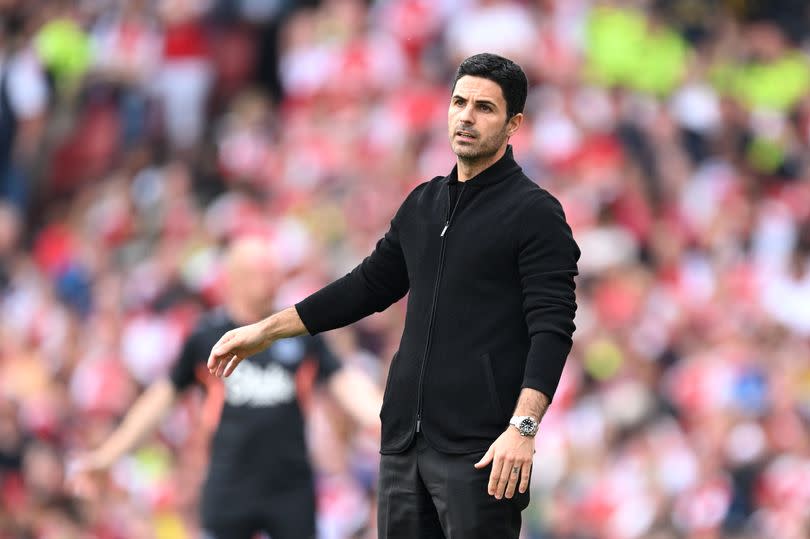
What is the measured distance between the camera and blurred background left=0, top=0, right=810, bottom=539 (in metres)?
11.9

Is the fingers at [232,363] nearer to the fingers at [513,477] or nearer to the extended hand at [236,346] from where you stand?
the extended hand at [236,346]

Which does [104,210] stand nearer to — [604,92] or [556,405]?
[604,92]

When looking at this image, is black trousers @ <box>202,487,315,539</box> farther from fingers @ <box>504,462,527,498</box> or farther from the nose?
the nose

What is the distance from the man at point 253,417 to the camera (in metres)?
8.30

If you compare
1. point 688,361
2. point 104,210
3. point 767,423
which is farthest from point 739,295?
point 104,210

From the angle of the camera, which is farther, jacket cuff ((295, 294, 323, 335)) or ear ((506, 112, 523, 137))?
jacket cuff ((295, 294, 323, 335))

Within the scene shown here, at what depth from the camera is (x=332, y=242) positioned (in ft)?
47.2

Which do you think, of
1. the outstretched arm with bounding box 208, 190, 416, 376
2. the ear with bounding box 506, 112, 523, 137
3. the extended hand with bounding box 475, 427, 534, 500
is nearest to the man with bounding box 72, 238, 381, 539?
the outstretched arm with bounding box 208, 190, 416, 376

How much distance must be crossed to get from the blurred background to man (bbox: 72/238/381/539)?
1719mm

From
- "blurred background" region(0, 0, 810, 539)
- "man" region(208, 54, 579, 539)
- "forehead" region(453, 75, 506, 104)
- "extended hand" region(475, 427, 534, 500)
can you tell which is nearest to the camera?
"extended hand" region(475, 427, 534, 500)

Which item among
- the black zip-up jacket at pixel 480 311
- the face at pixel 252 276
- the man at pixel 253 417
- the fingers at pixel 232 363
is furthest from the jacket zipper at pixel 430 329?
the face at pixel 252 276

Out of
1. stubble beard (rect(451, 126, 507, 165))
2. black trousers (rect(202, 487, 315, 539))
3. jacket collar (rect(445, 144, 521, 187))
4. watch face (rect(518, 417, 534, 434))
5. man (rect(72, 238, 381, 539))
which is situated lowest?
black trousers (rect(202, 487, 315, 539))

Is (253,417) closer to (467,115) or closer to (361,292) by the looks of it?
(361,292)

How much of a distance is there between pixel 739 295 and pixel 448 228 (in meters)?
7.96
